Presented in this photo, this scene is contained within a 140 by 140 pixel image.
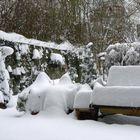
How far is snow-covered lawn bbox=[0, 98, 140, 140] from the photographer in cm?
408

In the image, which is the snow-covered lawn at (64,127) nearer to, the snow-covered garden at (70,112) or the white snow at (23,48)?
the snow-covered garden at (70,112)

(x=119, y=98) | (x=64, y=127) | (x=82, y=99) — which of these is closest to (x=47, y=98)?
(x=82, y=99)

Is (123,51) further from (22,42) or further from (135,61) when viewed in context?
(22,42)

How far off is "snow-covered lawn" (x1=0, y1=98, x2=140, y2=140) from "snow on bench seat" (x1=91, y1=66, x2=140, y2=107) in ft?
1.00

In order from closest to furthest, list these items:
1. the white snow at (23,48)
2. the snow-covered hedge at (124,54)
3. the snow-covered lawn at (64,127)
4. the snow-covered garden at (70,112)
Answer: the snow-covered lawn at (64,127) → the snow-covered garden at (70,112) → the snow-covered hedge at (124,54) → the white snow at (23,48)

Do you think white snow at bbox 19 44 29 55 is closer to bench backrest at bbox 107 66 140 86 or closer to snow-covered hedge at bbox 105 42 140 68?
snow-covered hedge at bbox 105 42 140 68

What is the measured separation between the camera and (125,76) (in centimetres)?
569

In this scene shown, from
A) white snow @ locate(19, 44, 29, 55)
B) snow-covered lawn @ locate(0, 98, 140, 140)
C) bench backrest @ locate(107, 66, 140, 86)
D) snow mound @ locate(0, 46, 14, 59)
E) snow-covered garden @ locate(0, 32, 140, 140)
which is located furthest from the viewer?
white snow @ locate(19, 44, 29, 55)

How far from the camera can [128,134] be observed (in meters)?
4.20

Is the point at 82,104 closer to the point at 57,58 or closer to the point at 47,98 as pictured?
the point at 47,98

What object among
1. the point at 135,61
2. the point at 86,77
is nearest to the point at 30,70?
the point at 86,77

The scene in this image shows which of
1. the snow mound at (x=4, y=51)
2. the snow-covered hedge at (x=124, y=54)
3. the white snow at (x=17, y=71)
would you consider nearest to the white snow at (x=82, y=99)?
the snow mound at (x=4, y=51)

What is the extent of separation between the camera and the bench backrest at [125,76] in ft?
18.3

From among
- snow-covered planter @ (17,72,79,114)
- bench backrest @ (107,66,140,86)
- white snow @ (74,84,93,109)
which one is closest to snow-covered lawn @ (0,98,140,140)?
snow-covered planter @ (17,72,79,114)
